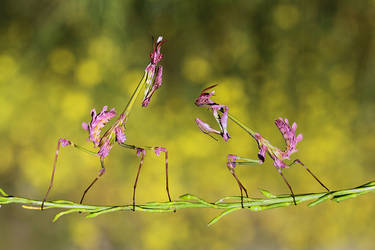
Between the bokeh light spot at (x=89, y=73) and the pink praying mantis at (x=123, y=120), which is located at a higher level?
the bokeh light spot at (x=89, y=73)

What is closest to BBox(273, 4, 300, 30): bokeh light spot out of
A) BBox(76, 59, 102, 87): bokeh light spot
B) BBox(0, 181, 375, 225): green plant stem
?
BBox(76, 59, 102, 87): bokeh light spot

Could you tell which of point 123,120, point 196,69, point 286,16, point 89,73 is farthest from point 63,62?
point 123,120

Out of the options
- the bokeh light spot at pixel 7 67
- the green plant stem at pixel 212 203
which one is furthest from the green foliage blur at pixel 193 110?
the green plant stem at pixel 212 203

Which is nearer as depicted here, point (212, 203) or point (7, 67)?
point (212, 203)

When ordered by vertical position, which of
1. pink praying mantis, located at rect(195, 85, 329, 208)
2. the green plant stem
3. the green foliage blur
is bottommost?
the green plant stem

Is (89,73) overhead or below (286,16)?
below

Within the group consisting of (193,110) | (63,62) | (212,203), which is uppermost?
(63,62)

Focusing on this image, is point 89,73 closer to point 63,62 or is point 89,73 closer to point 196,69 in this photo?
point 63,62

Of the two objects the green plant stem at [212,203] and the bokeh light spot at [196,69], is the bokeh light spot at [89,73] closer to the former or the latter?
the bokeh light spot at [196,69]

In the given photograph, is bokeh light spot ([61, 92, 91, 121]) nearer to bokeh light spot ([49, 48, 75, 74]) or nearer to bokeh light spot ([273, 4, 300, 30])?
bokeh light spot ([49, 48, 75, 74])
